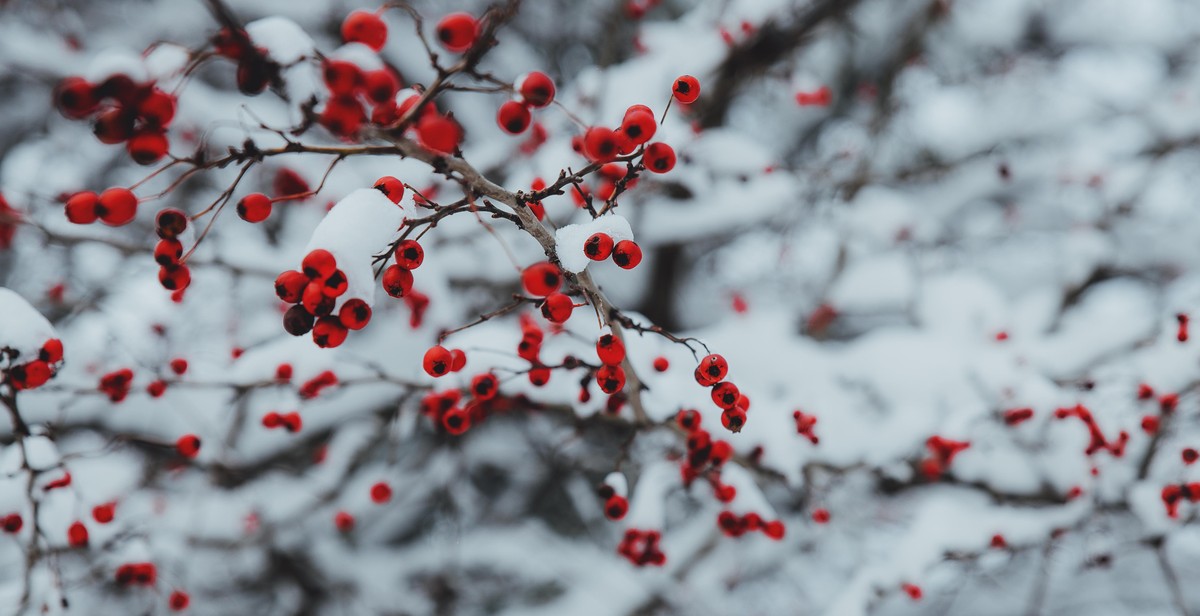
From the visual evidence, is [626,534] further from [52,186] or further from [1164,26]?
[1164,26]

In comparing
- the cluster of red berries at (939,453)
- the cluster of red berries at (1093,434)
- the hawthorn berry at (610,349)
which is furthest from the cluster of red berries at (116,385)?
the cluster of red berries at (1093,434)

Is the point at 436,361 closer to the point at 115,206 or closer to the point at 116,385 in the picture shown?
the point at 115,206

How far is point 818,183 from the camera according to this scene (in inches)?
168

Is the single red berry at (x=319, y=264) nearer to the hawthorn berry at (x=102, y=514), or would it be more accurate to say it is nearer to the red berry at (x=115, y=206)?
the red berry at (x=115, y=206)

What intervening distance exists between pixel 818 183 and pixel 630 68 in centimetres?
156

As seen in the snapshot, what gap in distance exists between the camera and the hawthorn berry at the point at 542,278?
1.25 m

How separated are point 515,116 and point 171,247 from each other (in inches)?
31.4

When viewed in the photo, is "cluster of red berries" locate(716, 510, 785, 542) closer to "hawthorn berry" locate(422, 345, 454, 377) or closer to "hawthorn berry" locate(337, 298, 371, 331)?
"hawthorn berry" locate(422, 345, 454, 377)

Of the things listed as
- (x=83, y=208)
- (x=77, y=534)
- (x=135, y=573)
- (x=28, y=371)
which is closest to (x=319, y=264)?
(x=83, y=208)

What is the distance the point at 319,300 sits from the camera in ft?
3.72

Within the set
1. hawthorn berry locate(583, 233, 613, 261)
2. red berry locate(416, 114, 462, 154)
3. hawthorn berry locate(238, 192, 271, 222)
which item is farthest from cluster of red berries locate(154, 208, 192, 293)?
hawthorn berry locate(583, 233, 613, 261)

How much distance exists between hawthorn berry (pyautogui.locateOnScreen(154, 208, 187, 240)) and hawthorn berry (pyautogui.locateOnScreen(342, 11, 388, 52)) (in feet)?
1.60

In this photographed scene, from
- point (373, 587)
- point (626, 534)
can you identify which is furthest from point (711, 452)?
point (373, 587)

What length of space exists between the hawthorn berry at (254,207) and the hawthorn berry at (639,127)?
766mm
